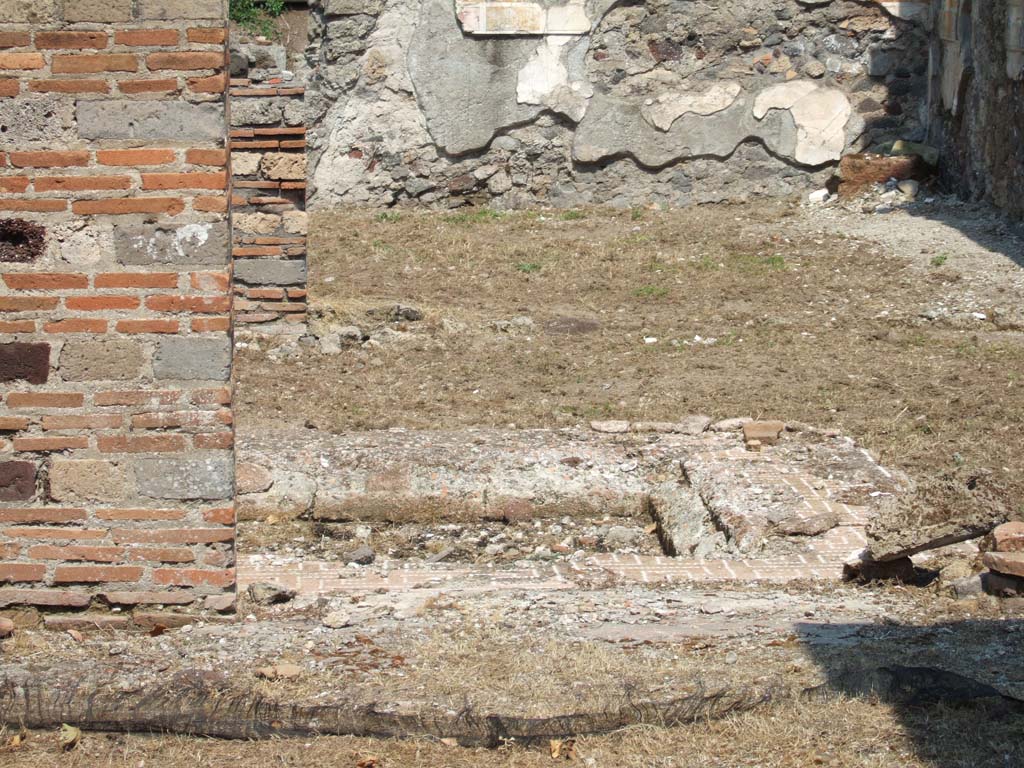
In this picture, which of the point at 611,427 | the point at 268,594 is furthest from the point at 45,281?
the point at 611,427

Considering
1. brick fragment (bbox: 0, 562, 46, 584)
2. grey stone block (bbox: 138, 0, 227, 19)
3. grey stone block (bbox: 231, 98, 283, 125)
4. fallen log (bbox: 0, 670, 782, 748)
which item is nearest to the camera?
fallen log (bbox: 0, 670, 782, 748)

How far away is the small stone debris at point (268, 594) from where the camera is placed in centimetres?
453

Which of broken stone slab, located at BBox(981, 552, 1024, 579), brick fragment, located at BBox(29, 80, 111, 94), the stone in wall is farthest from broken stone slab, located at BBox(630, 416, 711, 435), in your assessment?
the stone in wall

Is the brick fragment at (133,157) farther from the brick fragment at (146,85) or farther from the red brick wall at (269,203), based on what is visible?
the red brick wall at (269,203)

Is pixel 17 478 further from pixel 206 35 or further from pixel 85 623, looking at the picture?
pixel 206 35

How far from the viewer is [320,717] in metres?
3.50

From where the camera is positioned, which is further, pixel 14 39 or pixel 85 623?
pixel 85 623

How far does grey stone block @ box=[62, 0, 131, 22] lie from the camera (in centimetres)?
397

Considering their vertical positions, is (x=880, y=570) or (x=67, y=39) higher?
(x=67, y=39)

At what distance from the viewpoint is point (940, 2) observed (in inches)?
507

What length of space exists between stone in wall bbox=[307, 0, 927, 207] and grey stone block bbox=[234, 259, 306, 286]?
462 centimetres

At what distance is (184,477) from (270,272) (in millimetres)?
4920

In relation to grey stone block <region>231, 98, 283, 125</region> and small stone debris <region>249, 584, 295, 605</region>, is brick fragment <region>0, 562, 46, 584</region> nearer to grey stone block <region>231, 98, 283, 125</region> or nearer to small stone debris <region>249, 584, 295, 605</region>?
small stone debris <region>249, 584, 295, 605</region>

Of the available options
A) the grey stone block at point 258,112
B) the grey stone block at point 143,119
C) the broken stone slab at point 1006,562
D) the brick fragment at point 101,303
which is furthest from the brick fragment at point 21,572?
the grey stone block at point 258,112
